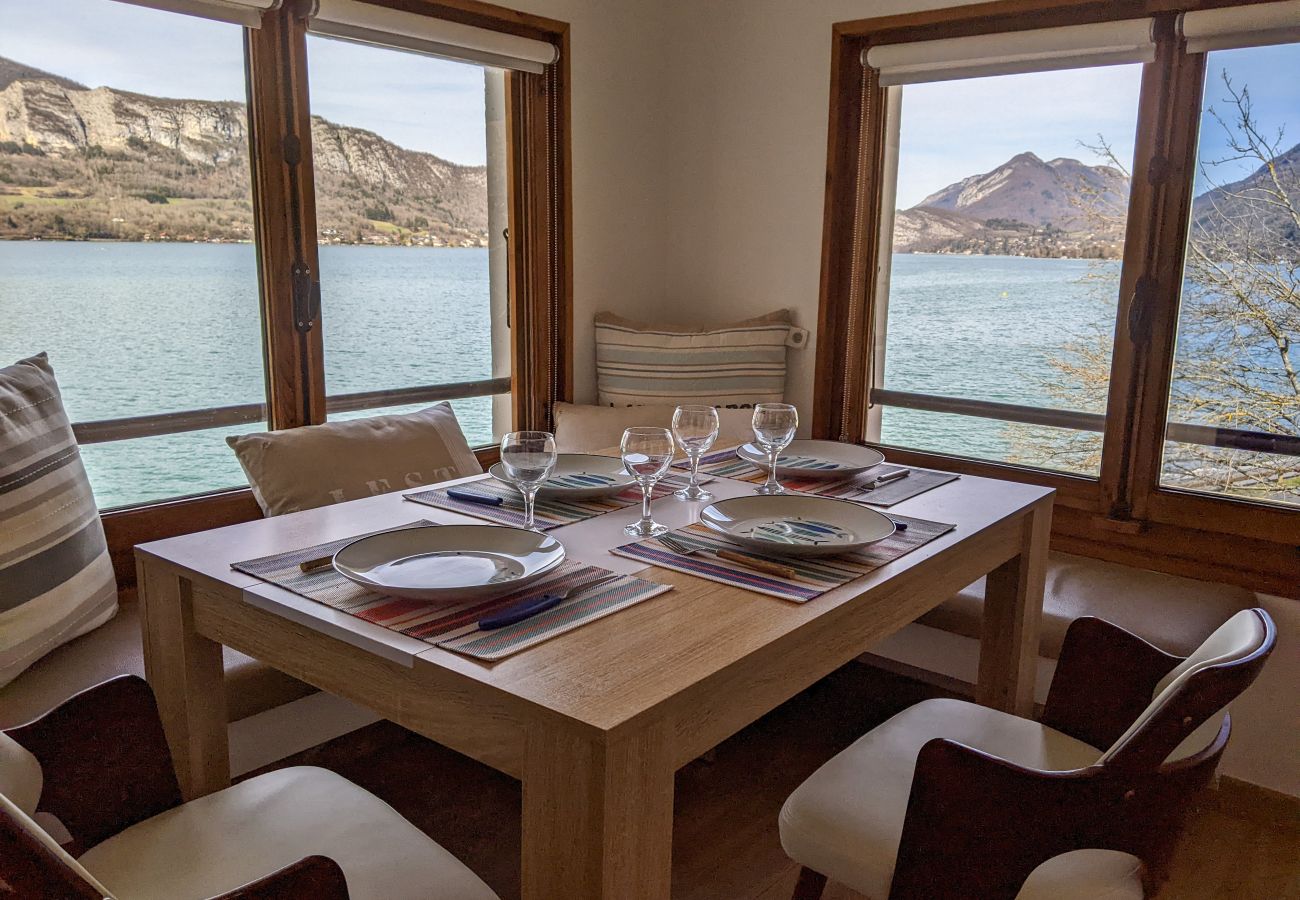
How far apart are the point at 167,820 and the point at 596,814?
2.24 ft

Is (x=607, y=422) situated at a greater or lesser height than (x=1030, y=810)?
greater

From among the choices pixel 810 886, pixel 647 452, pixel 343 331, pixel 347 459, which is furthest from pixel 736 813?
pixel 343 331

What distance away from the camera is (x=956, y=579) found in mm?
1717

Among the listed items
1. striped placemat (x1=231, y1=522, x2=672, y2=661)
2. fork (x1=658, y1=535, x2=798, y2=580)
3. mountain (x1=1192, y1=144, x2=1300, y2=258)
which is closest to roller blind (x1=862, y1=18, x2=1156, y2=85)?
mountain (x1=1192, y1=144, x2=1300, y2=258)

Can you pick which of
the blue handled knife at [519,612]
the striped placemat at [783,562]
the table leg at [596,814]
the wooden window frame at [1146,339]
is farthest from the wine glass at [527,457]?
the wooden window frame at [1146,339]

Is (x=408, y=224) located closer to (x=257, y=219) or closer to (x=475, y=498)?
(x=257, y=219)

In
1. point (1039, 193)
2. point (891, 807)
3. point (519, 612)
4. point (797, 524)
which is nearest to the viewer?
point (519, 612)

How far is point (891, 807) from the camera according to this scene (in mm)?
1425

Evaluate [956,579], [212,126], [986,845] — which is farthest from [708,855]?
[212,126]

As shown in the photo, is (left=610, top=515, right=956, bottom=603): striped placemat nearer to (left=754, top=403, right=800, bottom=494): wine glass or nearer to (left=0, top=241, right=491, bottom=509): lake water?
(left=754, top=403, right=800, bottom=494): wine glass

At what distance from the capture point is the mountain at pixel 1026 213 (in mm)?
2764

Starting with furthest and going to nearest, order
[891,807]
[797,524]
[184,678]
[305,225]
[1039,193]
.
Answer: [1039,193] → [305,225] → [797,524] → [184,678] → [891,807]

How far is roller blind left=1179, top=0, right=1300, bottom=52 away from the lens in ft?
7.79

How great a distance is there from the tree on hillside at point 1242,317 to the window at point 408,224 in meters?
1.83
